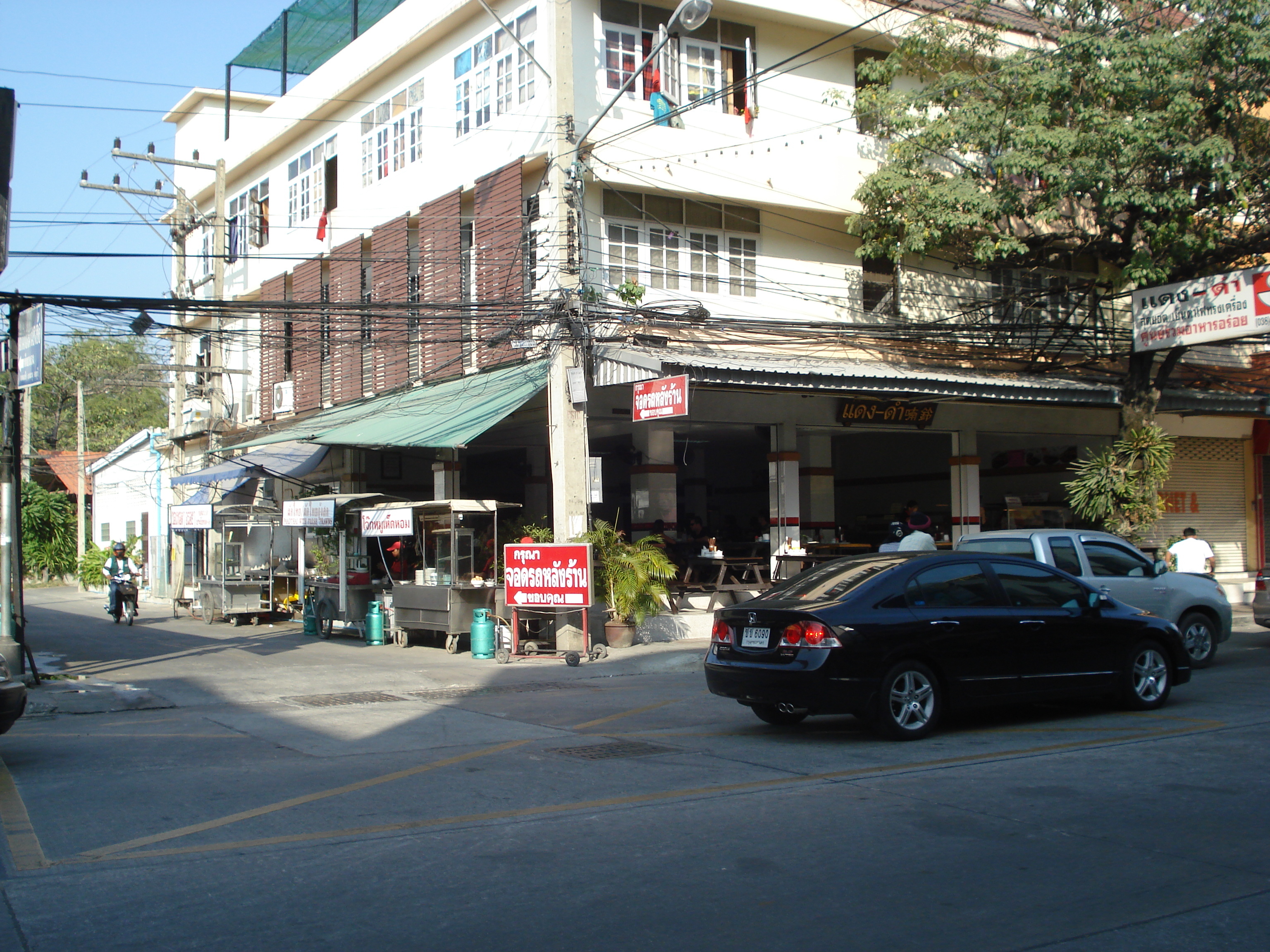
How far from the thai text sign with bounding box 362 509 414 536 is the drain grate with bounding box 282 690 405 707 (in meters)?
4.32

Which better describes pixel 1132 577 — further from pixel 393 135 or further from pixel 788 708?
pixel 393 135

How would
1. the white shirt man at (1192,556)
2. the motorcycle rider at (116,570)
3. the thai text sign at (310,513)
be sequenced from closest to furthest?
the white shirt man at (1192,556) → the thai text sign at (310,513) → the motorcycle rider at (116,570)

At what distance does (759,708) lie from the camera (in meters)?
9.78

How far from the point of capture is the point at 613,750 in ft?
29.6

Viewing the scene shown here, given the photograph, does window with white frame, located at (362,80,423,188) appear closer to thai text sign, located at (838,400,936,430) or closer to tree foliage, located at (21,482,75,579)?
thai text sign, located at (838,400,936,430)

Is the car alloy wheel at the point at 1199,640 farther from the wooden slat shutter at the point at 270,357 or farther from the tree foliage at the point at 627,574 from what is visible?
the wooden slat shutter at the point at 270,357

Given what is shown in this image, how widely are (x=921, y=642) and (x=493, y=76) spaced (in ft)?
46.8

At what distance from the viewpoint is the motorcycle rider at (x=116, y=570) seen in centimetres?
2397

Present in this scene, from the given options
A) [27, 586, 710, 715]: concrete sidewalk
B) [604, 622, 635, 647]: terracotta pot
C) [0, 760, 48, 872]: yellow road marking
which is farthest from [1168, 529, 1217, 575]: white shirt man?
[0, 760, 48, 872]: yellow road marking

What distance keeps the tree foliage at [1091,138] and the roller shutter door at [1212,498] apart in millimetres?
5902

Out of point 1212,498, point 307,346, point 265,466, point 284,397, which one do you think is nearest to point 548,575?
point 265,466

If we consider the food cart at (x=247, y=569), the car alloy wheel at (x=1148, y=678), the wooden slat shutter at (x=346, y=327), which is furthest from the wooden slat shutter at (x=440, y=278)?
the car alloy wheel at (x=1148, y=678)

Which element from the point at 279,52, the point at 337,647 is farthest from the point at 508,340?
the point at 279,52

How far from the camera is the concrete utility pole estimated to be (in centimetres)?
1650
